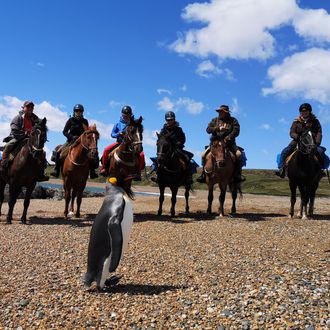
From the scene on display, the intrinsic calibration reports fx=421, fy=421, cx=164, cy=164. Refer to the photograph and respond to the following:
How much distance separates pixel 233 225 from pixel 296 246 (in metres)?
3.34

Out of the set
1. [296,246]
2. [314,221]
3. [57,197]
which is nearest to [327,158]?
[314,221]

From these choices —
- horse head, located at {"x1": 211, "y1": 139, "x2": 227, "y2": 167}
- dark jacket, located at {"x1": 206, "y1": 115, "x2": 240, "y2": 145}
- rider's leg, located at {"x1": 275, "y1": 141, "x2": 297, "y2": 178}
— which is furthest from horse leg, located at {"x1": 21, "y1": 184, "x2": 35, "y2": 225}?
rider's leg, located at {"x1": 275, "y1": 141, "x2": 297, "y2": 178}

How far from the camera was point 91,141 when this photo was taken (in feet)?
45.9

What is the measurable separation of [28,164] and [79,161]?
1710 millimetres

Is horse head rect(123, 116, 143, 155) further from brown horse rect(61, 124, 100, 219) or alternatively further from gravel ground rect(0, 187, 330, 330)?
gravel ground rect(0, 187, 330, 330)

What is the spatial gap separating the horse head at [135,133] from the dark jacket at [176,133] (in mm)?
1919

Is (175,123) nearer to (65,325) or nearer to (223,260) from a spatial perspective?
(223,260)

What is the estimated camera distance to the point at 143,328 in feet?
16.4

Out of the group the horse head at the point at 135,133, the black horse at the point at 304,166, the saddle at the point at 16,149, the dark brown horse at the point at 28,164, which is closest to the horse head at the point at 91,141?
the horse head at the point at 135,133

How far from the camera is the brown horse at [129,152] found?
13.6m

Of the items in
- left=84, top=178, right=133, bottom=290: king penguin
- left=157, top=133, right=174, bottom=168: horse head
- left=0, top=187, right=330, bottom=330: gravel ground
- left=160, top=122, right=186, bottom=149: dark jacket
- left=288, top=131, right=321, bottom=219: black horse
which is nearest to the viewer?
left=0, top=187, right=330, bottom=330: gravel ground

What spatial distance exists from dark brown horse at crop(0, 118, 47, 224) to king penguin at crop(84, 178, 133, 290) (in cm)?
748

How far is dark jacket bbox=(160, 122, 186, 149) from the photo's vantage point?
15570 millimetres

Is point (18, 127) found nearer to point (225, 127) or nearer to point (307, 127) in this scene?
point (225, 127)
